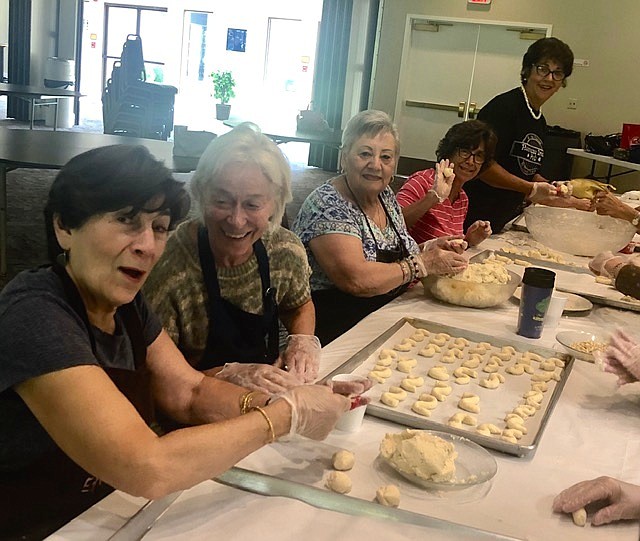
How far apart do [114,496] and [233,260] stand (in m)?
0.92

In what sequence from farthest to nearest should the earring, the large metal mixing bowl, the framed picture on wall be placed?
the framed picture on wall < the large metal mixing bowl < the earring

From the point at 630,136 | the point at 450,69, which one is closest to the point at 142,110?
the point at 450,69

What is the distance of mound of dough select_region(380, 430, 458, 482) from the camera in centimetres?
110

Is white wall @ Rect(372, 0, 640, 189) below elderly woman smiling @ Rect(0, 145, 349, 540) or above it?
above

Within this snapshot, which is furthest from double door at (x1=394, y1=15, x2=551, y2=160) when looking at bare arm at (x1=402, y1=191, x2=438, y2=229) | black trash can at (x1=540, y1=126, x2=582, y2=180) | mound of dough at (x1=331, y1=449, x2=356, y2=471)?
mound of dough at (x1=331, y1=449, x2=356, y2=471)

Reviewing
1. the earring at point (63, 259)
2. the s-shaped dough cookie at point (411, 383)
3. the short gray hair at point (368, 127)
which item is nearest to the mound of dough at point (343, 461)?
the s-shaped dough cookie at point (411, 383)

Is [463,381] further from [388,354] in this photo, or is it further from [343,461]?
[343,461]

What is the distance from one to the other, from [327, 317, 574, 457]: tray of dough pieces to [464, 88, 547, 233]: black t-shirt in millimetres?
1989

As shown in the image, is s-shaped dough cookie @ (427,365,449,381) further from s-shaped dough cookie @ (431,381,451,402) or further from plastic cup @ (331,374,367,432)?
plastic cup @ (331,374,367,432)

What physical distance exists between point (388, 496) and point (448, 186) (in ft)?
6.75

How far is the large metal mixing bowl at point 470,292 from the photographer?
2.18m

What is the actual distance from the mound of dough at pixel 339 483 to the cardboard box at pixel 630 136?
235 inches

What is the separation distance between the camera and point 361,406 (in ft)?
4.20

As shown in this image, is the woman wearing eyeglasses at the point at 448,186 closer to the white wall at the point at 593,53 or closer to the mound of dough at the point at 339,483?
the mound of dough at the point at 339,483
